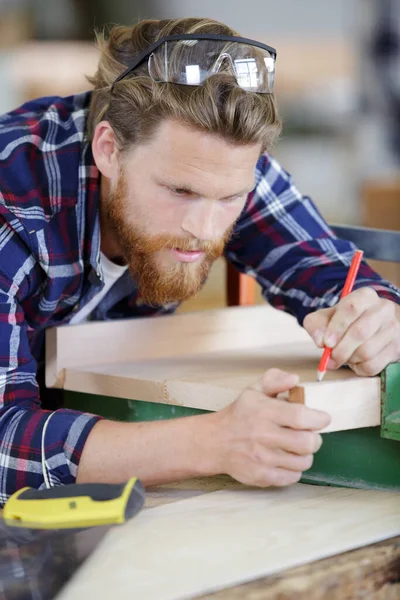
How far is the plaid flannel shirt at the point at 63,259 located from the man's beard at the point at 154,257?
5 centimetres

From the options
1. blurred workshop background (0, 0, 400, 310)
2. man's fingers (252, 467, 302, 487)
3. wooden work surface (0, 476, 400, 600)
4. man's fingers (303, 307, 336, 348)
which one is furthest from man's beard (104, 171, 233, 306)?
blurred workshop background (0, 0, 400, 310)

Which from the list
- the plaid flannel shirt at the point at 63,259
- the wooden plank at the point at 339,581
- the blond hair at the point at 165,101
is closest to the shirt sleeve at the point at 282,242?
the plaid flannel shirt at the point at 63,259

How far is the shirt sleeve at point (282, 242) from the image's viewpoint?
1.79 m

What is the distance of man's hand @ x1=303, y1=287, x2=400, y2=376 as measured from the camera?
127cm

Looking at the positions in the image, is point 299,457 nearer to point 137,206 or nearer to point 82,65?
point 137,206

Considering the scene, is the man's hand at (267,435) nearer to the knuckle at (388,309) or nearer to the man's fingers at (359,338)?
the man's fingers at (359,338)

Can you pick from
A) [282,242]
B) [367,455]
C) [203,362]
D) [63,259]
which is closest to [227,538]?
[367,455]

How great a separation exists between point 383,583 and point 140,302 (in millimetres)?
901

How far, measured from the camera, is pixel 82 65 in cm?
531

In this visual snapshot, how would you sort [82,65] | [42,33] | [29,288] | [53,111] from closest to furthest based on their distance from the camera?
[29,288], [53,111], [82,65], [42,33]

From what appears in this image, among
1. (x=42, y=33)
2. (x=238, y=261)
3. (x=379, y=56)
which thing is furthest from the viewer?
(x=379, y=56)

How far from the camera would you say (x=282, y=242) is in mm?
1859

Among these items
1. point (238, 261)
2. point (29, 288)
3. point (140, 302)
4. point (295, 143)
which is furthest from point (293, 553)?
point (295, 143)

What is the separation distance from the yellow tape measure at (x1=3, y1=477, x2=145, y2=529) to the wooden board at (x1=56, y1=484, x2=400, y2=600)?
0.04m
